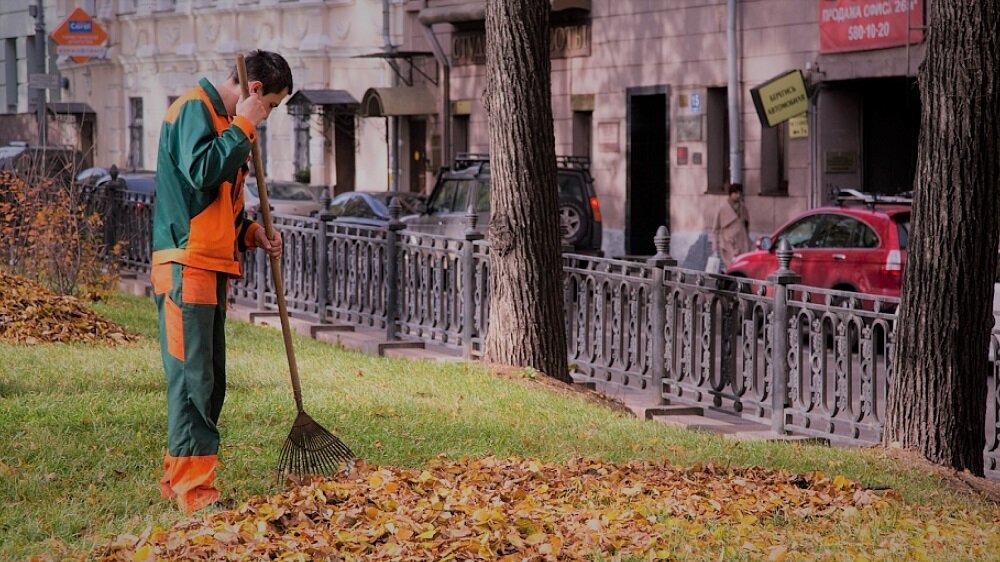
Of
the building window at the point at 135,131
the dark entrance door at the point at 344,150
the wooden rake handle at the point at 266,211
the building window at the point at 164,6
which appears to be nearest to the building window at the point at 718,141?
the dark entrance door at the point at 344,150

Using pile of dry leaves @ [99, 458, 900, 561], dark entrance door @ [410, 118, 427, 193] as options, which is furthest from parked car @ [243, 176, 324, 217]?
pile of dry leaves @ [99, 458, 900, 561]

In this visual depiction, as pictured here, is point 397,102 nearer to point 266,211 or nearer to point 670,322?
point 670,322

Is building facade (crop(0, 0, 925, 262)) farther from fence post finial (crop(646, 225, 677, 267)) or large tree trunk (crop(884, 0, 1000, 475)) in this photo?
large tree trunk (crop(884, 0, 1000, 475))

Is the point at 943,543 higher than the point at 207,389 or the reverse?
the reverse

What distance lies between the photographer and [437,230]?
21391 millimetres

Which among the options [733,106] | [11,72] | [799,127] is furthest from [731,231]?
[11,72]

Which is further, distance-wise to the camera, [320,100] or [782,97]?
[320,100]

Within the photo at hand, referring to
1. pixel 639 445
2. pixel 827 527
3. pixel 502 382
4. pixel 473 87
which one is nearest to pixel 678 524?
pixel 827 527

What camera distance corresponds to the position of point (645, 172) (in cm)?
3006

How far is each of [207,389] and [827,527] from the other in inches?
96.7

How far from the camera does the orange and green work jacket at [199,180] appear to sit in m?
6.16

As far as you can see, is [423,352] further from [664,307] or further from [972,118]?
[972,118]

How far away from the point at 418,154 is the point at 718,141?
11795 mm

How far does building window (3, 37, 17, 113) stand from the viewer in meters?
56.8
